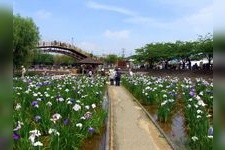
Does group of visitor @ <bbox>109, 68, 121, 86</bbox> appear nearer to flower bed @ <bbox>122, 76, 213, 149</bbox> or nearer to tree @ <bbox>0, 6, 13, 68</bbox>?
flower bed @ <bbox>122, 76, 213, 149</bbox>

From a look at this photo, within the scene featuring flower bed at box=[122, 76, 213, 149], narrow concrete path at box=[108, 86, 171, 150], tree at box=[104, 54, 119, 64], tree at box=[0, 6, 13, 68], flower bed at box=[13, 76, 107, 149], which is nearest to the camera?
tree at box=[0, 6, 13, 68]

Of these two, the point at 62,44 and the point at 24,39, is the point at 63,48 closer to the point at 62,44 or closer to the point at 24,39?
the point at 62,44

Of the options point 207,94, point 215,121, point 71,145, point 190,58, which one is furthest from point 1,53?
point 190,58

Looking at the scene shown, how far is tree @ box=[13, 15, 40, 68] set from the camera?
36.6 m

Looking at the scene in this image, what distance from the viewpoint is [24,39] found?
37.7 metres

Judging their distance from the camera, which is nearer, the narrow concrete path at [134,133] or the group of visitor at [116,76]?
the narrow concrete path at [134,133]

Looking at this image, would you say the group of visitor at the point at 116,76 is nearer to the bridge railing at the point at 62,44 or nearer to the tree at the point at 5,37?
the tree at the point at 5,37

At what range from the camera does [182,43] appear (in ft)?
172

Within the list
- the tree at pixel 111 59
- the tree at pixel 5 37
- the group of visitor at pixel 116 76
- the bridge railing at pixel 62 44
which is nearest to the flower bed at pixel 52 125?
the tree at pixel 5 37

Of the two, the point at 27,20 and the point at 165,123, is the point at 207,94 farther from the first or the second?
the point at 27,20

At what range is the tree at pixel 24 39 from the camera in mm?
36594

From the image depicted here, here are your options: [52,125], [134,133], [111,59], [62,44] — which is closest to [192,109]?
[134,133]

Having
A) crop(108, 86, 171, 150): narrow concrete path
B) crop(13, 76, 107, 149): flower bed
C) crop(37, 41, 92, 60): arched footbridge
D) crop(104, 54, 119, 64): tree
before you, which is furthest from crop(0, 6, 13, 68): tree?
crop(104, 54, 119, 64): tree

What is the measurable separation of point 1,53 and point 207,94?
452 inches
